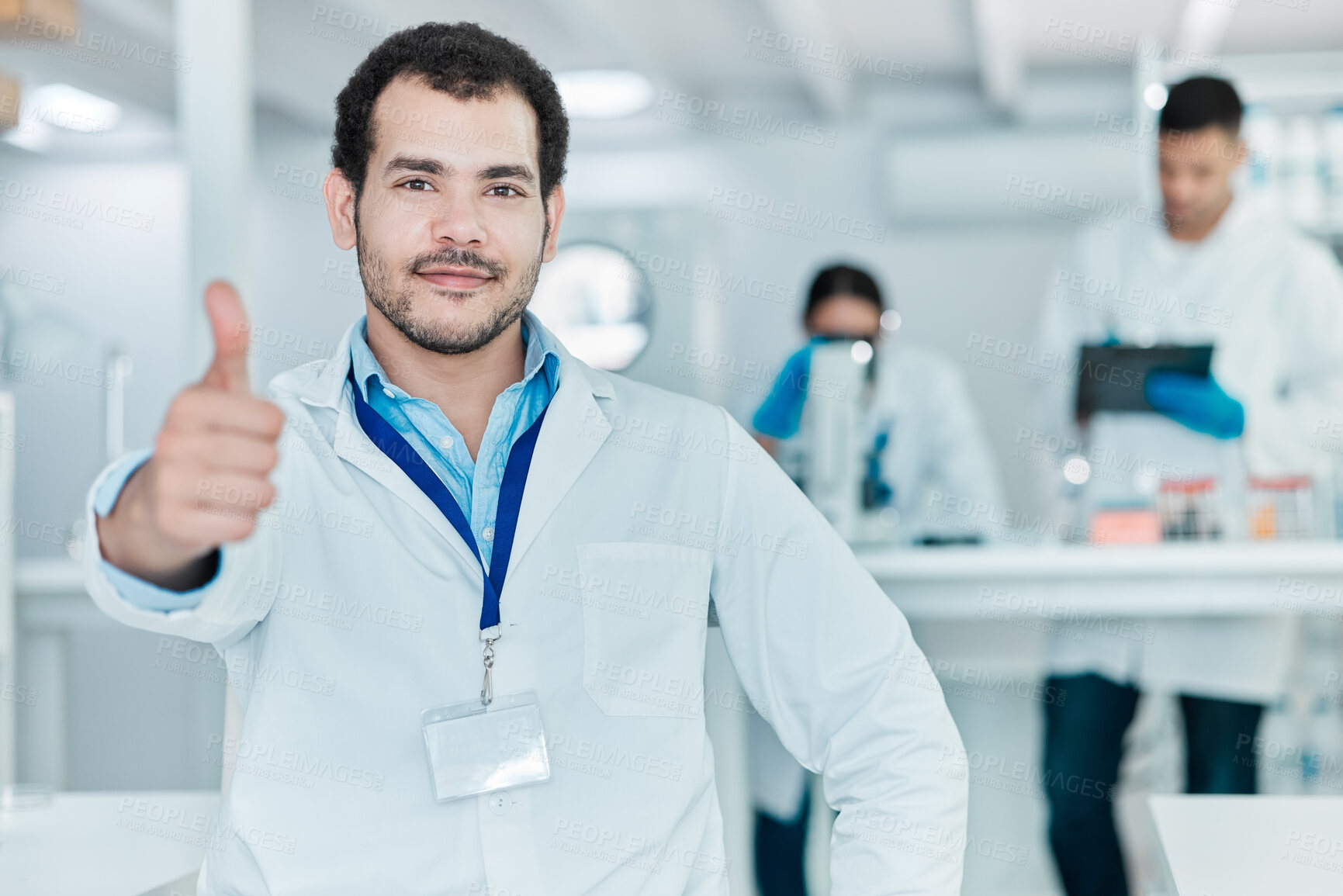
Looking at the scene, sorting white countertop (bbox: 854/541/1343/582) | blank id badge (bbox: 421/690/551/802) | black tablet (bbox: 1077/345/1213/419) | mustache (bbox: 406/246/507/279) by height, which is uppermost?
mustache (bbox: 406/246/507/279)

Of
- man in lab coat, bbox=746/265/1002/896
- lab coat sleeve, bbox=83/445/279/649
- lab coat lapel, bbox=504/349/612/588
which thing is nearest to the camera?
lab coat sleeve, bbox=83/445/279/649

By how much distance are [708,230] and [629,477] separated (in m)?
1.96

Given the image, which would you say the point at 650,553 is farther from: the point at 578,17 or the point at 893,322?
the point at 893,322

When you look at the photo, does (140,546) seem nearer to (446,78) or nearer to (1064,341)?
(446,78)

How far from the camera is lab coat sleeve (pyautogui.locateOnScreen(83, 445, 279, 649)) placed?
3.14 ft

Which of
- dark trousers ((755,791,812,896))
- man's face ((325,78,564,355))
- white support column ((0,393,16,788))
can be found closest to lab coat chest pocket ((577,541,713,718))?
man's face ((325,78,564,355))

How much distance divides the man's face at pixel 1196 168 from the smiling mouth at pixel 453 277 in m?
1.78

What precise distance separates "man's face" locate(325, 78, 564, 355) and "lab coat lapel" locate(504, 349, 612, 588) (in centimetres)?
11

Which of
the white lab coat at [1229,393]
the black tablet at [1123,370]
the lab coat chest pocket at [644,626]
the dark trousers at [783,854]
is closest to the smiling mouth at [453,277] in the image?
the lab coat chest pocket at [644,626]

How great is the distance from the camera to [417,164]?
1321mm

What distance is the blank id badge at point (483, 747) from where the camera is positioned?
1.20 m

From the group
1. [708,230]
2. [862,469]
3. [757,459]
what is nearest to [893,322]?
[708,230]

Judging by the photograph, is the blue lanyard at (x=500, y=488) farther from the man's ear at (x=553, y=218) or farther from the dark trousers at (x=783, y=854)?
the dark trousers at (x=783, y=854)

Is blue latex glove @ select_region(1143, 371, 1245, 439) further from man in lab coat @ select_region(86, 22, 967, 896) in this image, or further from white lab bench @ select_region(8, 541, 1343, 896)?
man in lab coat @ select_region(86, 22, 967, 896)
